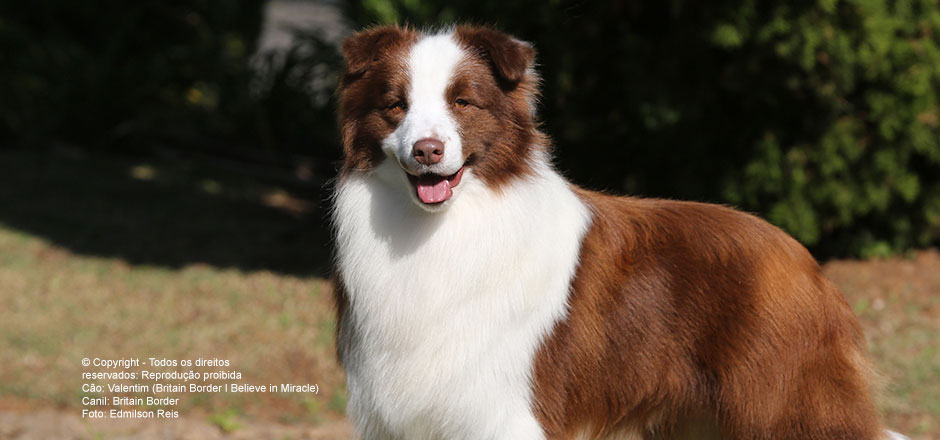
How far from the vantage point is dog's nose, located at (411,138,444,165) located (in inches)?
120

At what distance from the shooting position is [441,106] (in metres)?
3.21

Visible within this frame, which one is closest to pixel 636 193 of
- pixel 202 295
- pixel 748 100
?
pixel 748 100

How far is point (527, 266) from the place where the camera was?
3.35 metres

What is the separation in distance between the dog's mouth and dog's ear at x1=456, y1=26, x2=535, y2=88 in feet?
1.40

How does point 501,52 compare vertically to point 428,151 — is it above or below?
above

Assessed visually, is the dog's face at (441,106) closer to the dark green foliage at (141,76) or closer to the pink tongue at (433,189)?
the pink tongue at (433,189)

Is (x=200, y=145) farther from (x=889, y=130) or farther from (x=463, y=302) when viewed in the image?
(x=463, y=302)

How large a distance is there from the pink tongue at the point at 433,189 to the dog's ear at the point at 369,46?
0.51 m

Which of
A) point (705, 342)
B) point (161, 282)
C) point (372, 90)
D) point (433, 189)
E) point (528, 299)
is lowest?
point (705, 342)

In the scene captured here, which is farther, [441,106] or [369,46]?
[369,46]

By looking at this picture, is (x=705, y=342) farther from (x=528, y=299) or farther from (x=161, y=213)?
(x=161, y=213)

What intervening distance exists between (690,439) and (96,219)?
334 inches

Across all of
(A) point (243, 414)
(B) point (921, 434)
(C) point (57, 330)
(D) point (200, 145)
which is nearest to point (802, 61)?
(B) point (921, 434)

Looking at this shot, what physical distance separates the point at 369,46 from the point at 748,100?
479 centimetres
